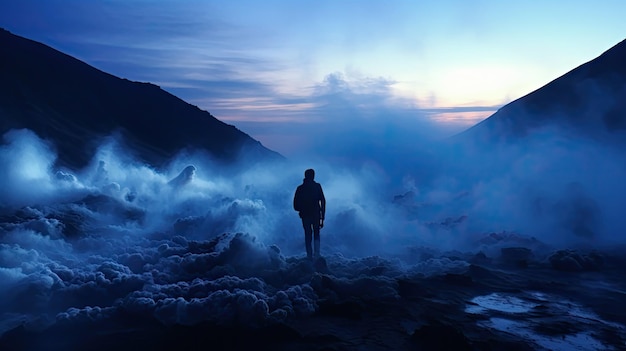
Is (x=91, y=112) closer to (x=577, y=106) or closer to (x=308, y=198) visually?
(x=577, y=106)

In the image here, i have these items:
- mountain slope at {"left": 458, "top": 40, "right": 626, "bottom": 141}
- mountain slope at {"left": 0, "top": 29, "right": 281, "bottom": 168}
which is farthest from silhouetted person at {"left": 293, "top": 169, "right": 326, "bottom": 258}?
mountain slope at {"left": 0, "top": 29, "right": 281, "bottom": 168}

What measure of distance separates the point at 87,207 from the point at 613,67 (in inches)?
1546

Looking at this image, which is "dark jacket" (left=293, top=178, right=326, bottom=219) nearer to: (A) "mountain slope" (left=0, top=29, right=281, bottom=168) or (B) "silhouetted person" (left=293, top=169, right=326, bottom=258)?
(B) "silhouetted person" (left=293, top=169, right=326, bottom=258)

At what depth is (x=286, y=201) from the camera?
2855 cm

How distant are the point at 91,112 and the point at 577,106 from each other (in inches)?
2146

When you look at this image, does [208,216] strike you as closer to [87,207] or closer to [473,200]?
[87,207]

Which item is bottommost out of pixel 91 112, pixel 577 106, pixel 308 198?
pixel 308 198

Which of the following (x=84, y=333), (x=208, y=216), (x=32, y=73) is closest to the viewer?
(x=84, y=333)

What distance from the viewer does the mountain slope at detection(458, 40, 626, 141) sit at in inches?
1380

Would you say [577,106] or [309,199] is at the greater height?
[577,106]

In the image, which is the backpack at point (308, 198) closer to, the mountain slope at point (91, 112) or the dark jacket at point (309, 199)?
the dark jacket at point (309, 199)

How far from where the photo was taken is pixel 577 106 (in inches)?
1539

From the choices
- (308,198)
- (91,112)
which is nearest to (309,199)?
(308,198)

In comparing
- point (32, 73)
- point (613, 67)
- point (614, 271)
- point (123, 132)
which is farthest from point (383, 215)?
point (32, 73)
